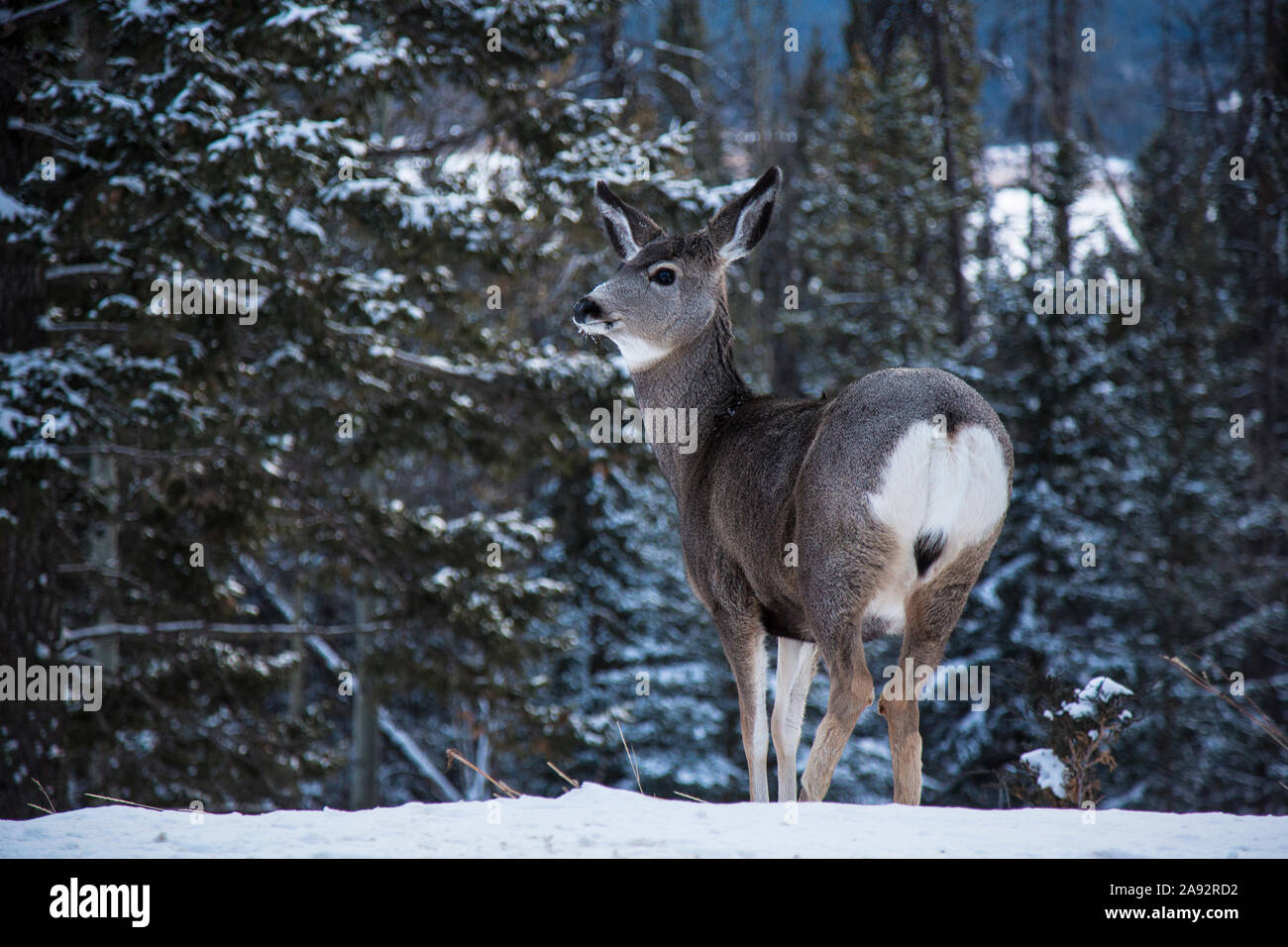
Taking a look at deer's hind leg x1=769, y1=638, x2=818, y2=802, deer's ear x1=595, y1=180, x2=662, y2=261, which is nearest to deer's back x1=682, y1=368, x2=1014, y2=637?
deer's hind leg x1=769, y1=638, x2=818, y2=802

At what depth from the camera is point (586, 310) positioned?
18.5ft

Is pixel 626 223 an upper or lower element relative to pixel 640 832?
upper

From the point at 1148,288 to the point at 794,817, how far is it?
2580cm

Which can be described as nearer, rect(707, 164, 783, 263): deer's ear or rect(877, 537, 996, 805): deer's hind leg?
rect(877, 537, 996, 805): deer's hind leg

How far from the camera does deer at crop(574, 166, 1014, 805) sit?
409cm

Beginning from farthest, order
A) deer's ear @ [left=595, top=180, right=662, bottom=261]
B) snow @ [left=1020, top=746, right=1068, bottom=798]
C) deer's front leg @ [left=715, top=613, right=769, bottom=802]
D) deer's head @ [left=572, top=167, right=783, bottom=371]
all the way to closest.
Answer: deer's ear @ [left=595, top=180, right=662, bottom=261], deer's head @ [left=572, top=167, right=783, bottom=371], snow @ [left=1020, top=746, right=1068, bottom=798], deer's front leg @ [left=715, top=613, right=769, bottom=802]

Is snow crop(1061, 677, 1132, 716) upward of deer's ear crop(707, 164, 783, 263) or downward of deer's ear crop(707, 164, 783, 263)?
downward

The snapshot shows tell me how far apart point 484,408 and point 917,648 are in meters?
8.11

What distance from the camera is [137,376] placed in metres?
9.41

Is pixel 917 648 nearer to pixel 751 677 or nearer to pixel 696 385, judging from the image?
pixel 751 677

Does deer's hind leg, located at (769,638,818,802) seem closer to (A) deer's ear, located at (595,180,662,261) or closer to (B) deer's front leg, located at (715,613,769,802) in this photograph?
(B) deer's front leg, located at (715,613,769,802)

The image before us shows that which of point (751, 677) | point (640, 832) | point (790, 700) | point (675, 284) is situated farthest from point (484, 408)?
Result: point (640, 832)
